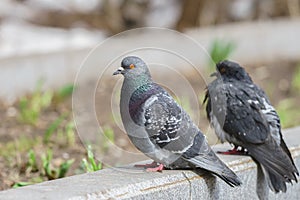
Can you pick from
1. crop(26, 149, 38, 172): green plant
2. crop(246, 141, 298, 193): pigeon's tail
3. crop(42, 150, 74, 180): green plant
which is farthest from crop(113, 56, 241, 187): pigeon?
crop(26, 149, 38, 172): green plant

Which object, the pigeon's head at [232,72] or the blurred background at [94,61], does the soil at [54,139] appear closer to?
the blurred background at [94,61]

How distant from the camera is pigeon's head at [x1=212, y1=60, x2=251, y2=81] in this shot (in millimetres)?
4969

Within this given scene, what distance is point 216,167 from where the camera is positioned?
4.10 m

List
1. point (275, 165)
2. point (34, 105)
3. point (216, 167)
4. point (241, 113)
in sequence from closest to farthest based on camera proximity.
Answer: point (216, 167) → point (275, 165) → point (241, 113) → point (34, 105)

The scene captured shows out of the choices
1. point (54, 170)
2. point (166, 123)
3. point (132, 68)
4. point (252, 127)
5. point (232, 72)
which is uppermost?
point (132, 68)

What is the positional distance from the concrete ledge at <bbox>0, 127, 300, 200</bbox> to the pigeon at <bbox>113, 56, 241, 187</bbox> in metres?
0.12

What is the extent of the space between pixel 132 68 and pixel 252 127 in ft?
3.32

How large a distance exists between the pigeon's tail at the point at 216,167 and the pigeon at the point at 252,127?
51 cm

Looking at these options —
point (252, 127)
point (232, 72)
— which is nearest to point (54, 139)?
point (232, 72)

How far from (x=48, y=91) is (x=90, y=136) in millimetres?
1936

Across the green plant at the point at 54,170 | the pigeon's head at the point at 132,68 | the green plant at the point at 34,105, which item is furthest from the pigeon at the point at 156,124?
the green plant at the point at 34,105

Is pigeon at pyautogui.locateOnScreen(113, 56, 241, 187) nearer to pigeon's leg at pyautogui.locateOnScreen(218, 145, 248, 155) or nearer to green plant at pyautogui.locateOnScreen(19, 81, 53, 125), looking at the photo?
pigeon's leg at pyautogui.locateOnScreen(218, 145, 248, 155)

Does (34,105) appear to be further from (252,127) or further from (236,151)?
(252,127)

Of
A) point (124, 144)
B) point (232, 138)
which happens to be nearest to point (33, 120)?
point (124, 144)
